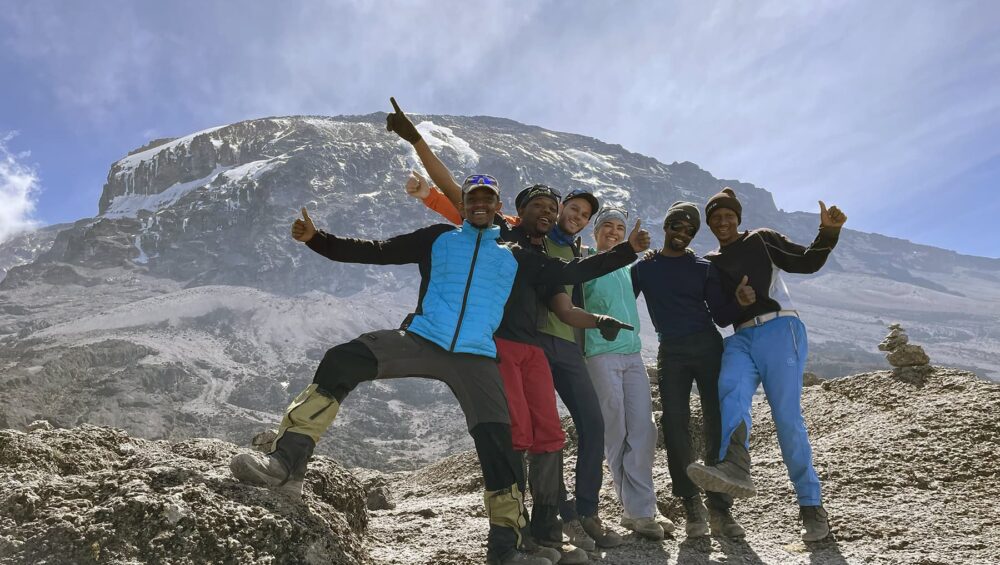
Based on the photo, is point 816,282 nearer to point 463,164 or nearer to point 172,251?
point 463,164

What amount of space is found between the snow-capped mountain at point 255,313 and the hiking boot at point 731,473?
897 inches

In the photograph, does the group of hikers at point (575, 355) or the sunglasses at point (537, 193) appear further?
the sunglasses at point (537, 193)

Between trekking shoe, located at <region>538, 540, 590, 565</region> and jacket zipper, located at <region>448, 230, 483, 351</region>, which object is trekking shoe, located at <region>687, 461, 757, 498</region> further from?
jacket zipper, located at <region>448, 230, 483, 351</region>

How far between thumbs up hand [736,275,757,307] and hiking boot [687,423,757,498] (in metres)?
0.85

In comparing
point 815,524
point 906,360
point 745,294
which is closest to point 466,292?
point 745,294

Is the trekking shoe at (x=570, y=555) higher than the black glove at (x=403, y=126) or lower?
lower

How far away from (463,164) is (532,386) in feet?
633

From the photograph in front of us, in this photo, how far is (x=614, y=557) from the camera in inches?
134

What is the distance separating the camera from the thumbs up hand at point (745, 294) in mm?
3842

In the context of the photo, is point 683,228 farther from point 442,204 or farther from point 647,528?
point 647,528

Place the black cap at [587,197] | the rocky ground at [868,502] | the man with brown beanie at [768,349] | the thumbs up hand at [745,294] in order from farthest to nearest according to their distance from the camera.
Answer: the black cap at [587,197] < the thumbs up hand at [745,294] < the man with brown beanie at [768,349] < the rocky ground at [868,502]

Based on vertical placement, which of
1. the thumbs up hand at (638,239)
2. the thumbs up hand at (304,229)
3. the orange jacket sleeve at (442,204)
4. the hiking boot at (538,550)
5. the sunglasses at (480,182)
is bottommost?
the hiking boot at (538,550)

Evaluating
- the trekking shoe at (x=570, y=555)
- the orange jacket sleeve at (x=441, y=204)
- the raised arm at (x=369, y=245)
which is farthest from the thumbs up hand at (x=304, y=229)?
the trekking shoe at (x=570, y=555)

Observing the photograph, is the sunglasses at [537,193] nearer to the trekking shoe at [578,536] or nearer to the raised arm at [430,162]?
the raised arm at [430,162]
